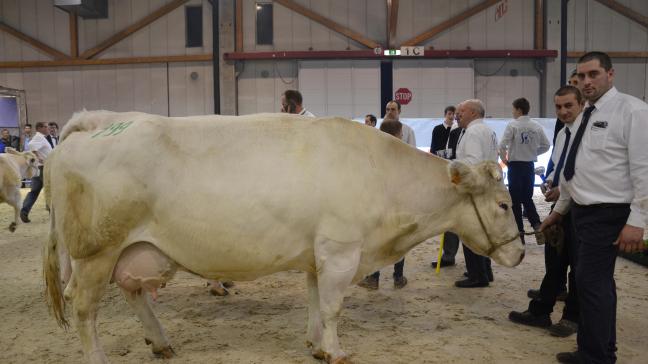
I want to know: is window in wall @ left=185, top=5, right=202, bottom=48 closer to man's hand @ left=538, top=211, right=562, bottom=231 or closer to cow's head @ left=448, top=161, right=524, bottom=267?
cow's head @ left=448, top=161, right=524, bottom=267

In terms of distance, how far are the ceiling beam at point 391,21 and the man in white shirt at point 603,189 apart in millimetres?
14951

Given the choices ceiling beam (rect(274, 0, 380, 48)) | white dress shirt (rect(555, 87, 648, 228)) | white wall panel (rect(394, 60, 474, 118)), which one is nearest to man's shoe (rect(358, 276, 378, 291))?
white dress shirt (rect(555, 87, 648, 228))

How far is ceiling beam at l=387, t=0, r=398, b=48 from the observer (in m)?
17.1

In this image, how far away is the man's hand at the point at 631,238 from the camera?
2.76 metres

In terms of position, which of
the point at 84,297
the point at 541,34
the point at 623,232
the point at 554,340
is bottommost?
the point at 554,340

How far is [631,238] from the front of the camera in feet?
9.13

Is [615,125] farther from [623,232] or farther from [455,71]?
[455,71]

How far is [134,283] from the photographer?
3.18 meters

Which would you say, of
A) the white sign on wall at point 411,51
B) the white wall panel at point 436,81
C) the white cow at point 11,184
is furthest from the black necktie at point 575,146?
the white wall panel at point 436,81

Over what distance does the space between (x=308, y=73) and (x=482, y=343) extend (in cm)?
1522

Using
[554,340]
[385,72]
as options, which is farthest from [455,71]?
[554,340]

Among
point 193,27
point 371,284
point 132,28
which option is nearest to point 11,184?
point 371,284

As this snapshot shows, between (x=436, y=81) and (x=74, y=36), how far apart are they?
13615mm

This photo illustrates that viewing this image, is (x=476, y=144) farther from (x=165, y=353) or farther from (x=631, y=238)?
(x=165, y=353)
